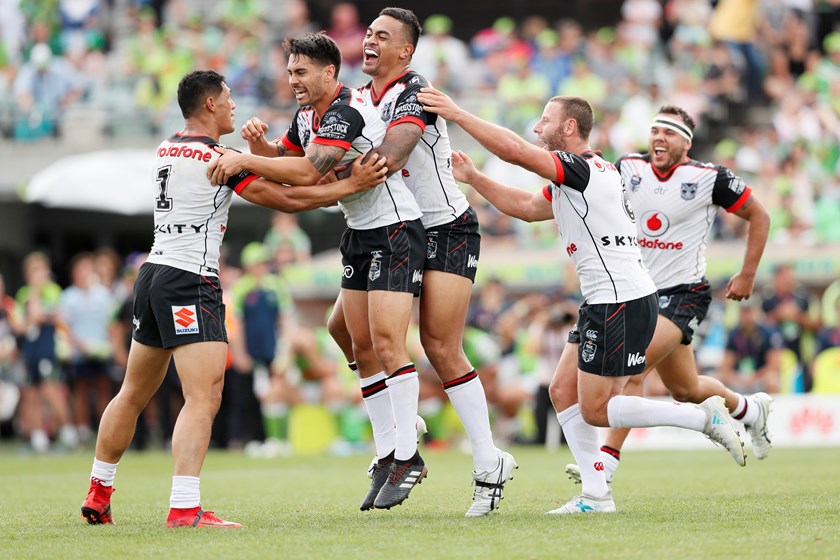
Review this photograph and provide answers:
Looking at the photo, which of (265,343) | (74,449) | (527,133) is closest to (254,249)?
(265,343)

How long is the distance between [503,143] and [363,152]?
0.87m

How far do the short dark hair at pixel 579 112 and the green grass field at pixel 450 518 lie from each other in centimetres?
228

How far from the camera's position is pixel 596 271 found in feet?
25.6

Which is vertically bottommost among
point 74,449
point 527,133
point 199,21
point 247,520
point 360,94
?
point 74,449

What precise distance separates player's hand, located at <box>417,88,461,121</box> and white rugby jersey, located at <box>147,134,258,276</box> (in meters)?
1.07

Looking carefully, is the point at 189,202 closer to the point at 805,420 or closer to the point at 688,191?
the point at 688,191

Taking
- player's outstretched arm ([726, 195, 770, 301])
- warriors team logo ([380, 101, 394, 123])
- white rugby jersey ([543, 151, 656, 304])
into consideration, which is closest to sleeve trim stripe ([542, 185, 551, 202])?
white rugby jersey ([543, 151, 656, 304])

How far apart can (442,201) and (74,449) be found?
35.9ft

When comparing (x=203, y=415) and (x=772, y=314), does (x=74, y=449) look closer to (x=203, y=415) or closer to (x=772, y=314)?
(x=772, y=314)

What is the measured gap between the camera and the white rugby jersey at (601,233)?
7.70 m

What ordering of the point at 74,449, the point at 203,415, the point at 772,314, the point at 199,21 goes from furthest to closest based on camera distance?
the point at 199,21 → the point at 74,449 → the point at 772,314 → the point at 203,415

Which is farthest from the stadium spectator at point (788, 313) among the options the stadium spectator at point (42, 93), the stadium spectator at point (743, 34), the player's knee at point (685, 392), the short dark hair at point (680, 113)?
the stadium spectator at point (42, 93)

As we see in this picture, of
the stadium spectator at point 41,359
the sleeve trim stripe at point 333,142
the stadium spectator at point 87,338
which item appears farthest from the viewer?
the stadium spectator at point 87,338

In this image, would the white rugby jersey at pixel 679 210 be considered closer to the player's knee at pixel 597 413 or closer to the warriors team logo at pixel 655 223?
the warriors team logo at pixel 655 223
